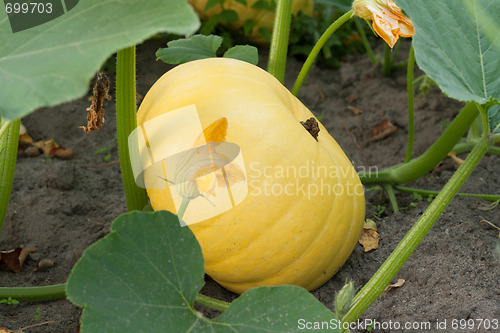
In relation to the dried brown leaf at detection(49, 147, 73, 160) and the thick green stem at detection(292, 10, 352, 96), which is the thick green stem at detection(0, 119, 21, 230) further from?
the thick green stem at detection(292, 10, 352, 96)

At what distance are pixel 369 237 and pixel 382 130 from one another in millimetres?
763

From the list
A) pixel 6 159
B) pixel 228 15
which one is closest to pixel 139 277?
pixel 6 159

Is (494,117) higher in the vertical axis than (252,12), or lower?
higher

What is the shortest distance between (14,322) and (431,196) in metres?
1.18

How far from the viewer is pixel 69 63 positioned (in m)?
0.84

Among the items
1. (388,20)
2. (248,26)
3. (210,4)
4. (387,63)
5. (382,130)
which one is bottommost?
(382,130)

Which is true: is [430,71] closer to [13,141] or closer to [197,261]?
[197,261]

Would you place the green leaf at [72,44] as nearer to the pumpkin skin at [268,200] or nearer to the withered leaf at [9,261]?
the pumpkin skin at [268,200]

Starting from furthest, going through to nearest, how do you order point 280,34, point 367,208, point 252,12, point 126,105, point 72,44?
point 252,12
point 367,208
point 280,34
point 126,105
point 72,44

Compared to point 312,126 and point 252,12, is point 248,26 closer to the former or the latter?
point 252,12

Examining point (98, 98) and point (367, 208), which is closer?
point (98, 98)

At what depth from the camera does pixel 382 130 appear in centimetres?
221

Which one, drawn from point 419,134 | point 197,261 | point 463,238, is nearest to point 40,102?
point 197,261

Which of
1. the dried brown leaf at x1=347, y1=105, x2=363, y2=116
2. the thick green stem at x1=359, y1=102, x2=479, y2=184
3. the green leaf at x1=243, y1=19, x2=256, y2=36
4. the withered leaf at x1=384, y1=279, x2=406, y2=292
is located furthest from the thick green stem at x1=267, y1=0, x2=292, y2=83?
the green leaf at x1=243, y1=19, x2=256, y2=36
